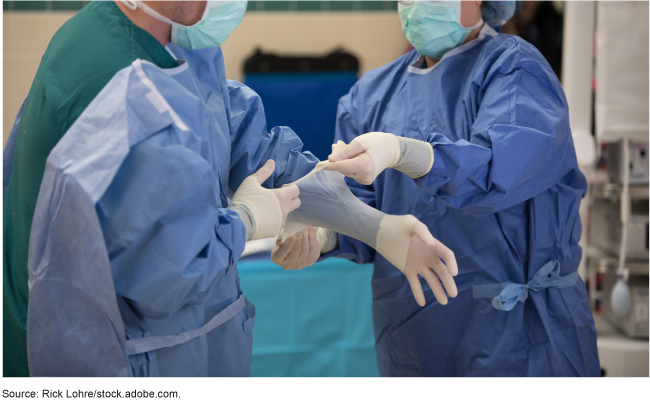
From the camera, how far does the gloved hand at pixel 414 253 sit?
1.22 m

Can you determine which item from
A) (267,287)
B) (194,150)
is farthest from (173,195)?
(267,287)

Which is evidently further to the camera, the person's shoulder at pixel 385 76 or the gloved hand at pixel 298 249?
the person's shoulder at pixel 385 76

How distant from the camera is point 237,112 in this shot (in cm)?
127

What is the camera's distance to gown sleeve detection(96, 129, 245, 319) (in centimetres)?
83

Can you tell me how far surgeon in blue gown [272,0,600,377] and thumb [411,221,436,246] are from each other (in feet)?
0.32

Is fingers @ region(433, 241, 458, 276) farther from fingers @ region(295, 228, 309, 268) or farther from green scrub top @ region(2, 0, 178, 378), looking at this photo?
green scrub top @ region(2, 0, 178, 378)

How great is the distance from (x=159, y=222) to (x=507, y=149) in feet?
2.59

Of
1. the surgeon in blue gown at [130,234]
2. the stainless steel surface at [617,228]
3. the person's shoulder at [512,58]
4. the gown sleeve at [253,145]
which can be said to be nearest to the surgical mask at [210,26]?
the surgeon in blue gown at [130,234]

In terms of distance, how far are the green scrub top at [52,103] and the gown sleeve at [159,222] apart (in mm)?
182

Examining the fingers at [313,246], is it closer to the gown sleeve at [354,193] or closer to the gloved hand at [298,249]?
the gloved hand at [298,249]

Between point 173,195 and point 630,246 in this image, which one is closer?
point 173,195

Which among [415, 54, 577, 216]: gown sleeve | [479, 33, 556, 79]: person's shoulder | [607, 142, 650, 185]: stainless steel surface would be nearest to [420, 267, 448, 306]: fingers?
[415, 54, 577, 216]: gown sleeve

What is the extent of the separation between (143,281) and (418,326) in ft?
2.90
